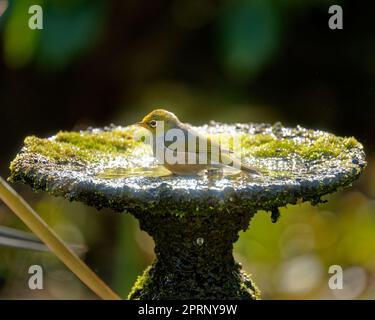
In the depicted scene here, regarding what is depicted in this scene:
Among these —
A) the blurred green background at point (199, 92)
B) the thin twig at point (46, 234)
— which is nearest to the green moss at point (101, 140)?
the thin twig at point (46, 234)

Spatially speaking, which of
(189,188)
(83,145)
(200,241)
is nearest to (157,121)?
(83,145)

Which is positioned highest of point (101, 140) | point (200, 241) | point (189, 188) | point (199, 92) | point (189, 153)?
point (199, 92)

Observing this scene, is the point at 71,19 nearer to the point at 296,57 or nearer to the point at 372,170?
the point at 296,57

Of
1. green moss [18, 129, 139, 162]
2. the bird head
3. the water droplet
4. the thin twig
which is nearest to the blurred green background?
green moss [18, 129, 139, 162]

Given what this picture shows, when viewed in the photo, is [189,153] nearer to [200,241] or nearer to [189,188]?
[200,241]

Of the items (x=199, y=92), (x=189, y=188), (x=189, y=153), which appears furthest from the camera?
(x=199, y=92)

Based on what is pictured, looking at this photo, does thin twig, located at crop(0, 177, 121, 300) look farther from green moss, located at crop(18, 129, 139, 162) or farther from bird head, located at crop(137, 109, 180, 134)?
bird head, located at crop(137, 109, 180, 134)

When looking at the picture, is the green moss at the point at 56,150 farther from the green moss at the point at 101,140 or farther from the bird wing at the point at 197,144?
the bird wing at the point at 197,144
